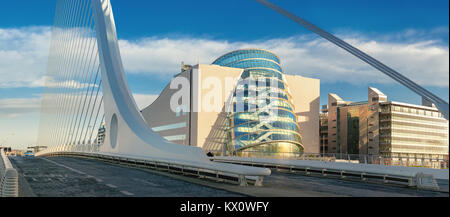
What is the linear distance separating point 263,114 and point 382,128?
130 feet

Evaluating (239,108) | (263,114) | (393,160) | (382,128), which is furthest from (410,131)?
(393,160)

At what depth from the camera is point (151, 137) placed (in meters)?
23.4

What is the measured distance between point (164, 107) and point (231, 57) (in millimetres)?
15185

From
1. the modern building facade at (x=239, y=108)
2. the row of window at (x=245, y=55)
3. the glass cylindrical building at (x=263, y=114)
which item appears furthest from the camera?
the row of window at (x=245, y=55)

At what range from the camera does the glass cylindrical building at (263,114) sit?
2443 inches

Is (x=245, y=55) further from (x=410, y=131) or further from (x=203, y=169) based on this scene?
(x=203, y=169)

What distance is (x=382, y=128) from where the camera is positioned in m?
91.4

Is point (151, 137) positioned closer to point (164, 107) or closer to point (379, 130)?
point (164, 107)

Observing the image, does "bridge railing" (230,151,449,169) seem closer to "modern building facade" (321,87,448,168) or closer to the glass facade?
"modern building facade" (321,87,448,168)

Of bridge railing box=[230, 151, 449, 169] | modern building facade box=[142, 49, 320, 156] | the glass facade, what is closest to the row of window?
modern building facade box=[142, 49, 320, 156]

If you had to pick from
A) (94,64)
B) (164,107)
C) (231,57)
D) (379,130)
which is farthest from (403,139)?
(94,64)

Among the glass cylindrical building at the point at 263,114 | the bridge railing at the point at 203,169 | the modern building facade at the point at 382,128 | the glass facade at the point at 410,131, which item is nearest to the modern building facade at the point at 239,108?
the glass cylindrical building at the point at 263,114

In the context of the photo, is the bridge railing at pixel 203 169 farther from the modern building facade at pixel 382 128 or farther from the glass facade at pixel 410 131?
the glass facade at pixel 410 131
